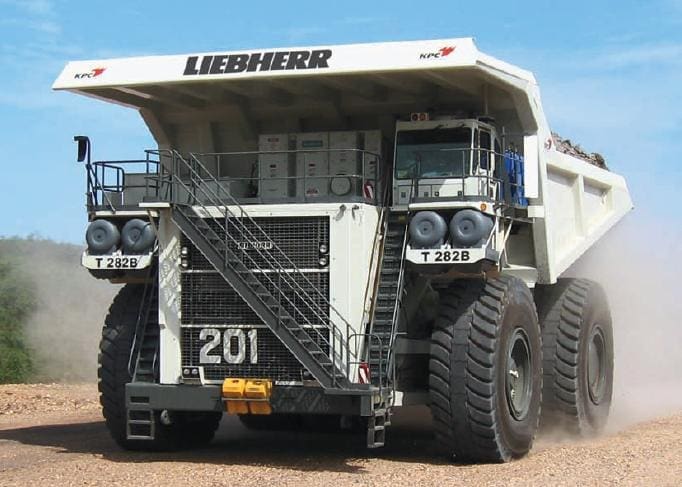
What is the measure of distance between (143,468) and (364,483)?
2373 mm

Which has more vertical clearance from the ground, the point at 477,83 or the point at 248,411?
the point at 477,83

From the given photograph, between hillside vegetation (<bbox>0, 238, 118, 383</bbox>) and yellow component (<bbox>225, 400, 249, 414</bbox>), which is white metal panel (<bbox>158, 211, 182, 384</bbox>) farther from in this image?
hillside vegetation (<bbox>0, 238, 118, 383</bbox>)

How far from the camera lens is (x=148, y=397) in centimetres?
1239

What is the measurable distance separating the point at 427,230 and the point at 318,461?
103 inches

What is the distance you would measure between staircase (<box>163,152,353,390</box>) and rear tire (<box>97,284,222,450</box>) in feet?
4.32

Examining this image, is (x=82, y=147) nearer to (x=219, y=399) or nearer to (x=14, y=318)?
(x=219, y=399)

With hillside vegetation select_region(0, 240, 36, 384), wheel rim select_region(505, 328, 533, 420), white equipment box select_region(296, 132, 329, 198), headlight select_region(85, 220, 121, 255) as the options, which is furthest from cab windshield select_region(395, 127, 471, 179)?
hillside vegetation select_region(0, 240, 36, 384)

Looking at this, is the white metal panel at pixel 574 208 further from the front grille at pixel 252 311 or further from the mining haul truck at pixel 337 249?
the front grille at pixel 252 311

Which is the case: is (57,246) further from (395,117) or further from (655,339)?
(395,117)

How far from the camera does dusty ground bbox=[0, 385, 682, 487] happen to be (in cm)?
1120

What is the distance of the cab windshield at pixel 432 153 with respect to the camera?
12828mm

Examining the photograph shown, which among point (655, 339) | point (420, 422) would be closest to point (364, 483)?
point (420, 422)

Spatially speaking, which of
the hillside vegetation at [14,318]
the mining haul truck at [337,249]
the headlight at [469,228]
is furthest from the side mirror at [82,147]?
the hillside vegetation at [14,318]

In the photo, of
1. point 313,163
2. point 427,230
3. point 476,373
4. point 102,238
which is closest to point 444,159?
A: point 427,230
